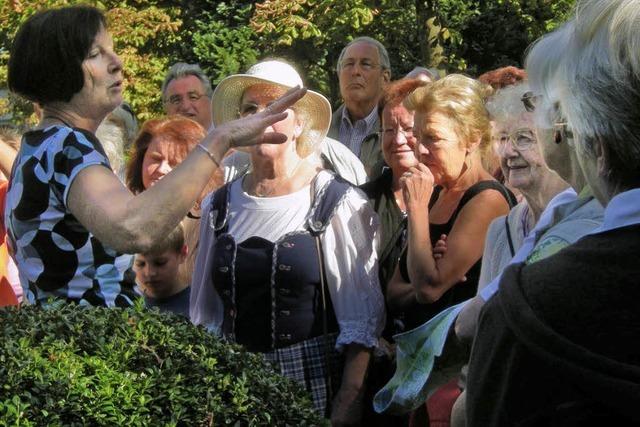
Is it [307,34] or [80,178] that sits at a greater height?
[80,178]

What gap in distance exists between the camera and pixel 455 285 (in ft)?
15.9

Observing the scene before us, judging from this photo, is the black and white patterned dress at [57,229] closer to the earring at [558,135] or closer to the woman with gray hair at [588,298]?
the earring at [558,135]

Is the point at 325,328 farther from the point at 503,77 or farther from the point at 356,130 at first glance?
the point at 356,130

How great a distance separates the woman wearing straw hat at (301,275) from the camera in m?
4.89

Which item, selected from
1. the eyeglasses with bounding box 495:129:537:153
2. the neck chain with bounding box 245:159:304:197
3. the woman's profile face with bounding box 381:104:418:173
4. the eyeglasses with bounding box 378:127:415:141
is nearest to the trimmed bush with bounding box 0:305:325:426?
the eyeglasses with bounding box 495:129:537:153

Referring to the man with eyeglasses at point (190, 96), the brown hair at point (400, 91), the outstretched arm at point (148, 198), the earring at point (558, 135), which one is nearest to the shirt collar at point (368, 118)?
the man with eyeglasses at point (190, 96)

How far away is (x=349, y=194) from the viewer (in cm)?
505

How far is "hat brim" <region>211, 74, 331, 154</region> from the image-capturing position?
5.37 metres

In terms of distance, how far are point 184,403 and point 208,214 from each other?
7.80 feet

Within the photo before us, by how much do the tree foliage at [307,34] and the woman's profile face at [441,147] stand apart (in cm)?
1011

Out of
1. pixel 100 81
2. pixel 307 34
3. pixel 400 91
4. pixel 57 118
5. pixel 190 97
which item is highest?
pixel 100 81

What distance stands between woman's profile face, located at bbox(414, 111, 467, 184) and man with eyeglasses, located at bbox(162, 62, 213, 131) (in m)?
3.17

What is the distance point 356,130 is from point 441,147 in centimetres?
287

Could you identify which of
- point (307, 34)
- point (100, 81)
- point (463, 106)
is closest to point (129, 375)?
point (100, 81)
